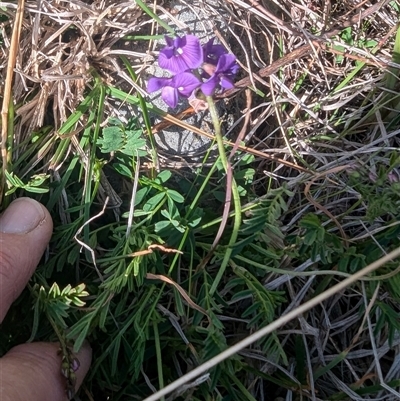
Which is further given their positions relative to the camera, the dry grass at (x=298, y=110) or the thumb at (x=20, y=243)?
the dry grass at (x=298, y=110)

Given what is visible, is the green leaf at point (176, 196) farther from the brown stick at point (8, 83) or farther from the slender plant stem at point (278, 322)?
the slender plant stem at point (278, 322)

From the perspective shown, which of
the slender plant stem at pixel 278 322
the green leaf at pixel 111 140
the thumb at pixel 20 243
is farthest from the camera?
the green leaf at pixel 111 140

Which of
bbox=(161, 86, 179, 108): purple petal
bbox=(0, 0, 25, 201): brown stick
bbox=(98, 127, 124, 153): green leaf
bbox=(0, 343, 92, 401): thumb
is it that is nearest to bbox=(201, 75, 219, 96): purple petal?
bbox=(161, 86, 179, 108): purple petal

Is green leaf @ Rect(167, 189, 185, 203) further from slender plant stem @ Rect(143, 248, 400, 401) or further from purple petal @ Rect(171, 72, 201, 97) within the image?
slender plant stem @ Rect(143, 248, 400, 401)

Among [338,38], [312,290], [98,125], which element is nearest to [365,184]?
[312,290]

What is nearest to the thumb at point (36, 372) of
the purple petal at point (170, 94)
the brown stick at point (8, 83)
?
the brown stick at point (8, 83)

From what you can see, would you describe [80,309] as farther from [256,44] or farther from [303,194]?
[256,44]

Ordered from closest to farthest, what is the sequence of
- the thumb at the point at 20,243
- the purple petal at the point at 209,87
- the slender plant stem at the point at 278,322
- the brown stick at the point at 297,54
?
the slender plant stem at the point at 278,322
the purple petal at the point at 209,87
the thumb at the point at 20,243
the brown stick at the point at 297,54
